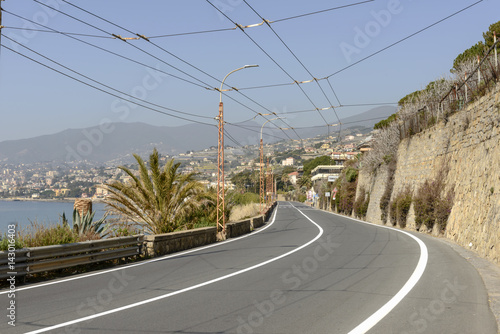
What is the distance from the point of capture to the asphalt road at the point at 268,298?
20.9 ft

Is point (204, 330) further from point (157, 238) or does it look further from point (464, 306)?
point (157, 238)

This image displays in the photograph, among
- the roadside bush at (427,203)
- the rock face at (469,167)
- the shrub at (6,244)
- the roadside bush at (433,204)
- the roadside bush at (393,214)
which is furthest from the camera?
the roadside bush at (393,214)

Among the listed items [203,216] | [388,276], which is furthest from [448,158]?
[388,276]

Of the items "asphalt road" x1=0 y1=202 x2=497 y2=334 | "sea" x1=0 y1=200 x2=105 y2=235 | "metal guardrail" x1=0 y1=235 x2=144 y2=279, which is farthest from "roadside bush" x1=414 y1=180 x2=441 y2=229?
"sea" x1=0 y1=200 x2=105 y2=235

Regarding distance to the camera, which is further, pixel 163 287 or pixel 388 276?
pixel 388 276

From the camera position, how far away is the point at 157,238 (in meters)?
15.1

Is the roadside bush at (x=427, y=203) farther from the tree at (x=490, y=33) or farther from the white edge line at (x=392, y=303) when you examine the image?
the tree at (x=490, y=33)

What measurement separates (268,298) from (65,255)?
20.3 ft

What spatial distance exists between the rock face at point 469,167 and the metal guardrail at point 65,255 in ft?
32.7

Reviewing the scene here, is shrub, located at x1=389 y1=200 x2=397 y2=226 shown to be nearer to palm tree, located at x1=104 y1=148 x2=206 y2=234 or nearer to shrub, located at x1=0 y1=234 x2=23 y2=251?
palm tree, located at x1=104 y1=148 x2=206 y2=234

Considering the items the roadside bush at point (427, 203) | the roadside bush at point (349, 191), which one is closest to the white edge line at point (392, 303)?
the roadside bush at point (427, 203)

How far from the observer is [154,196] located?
68.5ft

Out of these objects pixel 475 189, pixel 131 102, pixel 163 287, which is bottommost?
pixel 163 287

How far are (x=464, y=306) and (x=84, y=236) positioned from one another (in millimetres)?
10598
